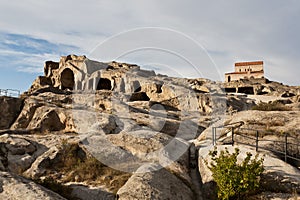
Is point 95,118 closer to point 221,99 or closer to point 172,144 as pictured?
point 172,144

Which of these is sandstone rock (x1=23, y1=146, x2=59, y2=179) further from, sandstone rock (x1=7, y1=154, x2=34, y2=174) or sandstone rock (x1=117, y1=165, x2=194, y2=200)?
sandstone rock (x1=117, y1=165, x2=194, y2=200)

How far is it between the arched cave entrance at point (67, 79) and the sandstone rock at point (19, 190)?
47.2 meters

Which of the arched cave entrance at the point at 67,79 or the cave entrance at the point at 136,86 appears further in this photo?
the arched cave entrance at the point at 67,79

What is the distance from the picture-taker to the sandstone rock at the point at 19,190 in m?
6.52

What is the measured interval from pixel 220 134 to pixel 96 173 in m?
8.02

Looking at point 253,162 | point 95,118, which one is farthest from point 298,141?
point 95,118

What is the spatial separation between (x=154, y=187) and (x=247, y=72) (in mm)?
82084

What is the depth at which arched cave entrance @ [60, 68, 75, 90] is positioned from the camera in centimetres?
5316

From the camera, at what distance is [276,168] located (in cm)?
1025

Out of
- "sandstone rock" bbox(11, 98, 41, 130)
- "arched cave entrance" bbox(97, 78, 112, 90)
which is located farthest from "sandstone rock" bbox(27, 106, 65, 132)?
"arched cave entrance" bbox(97, 78, 112, 90)

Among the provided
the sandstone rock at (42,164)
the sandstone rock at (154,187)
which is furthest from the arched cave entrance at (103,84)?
the sandstone rock at (154,187)

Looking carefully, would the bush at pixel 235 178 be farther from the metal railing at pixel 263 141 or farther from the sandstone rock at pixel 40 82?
the sandstone rock at pixel 40 82

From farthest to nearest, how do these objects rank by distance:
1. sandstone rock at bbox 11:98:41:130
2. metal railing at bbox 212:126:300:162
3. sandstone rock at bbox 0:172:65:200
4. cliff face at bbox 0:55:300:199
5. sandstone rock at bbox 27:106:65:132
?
sandstone rock at bbox 11:98:41:130 → sandstone rock at bbox 27:106:65:132 → metal railing at bbox 212:126:300:162 → cliff face at bbox 0:55:300:199 → sandstone rock at bbox 0:172:65:200

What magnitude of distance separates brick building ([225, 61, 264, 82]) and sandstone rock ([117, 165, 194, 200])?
7701 cm
